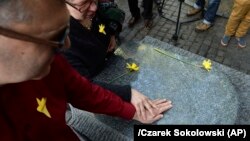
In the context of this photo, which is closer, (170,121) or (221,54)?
(170,121)

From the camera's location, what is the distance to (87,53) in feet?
7.79

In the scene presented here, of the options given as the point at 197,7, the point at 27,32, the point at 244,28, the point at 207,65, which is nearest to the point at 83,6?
the point at 207,65

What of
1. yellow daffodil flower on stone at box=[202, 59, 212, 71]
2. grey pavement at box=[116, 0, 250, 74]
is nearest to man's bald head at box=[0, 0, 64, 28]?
yellow daffodil flower on stone at box=[202, 59, 212, 71]

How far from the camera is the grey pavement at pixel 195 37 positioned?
4727 mm

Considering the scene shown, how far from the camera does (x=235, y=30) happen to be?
16.1 ft

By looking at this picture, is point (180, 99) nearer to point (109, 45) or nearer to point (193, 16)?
point (109, 45)

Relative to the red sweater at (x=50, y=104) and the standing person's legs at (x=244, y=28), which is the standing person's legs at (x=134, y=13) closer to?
the standing person's legs at (x=244, y=28)

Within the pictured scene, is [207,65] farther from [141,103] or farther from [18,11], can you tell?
[18,11]

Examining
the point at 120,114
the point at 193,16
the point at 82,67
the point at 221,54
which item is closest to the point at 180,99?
the point at 120,114

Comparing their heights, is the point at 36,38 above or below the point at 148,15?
above

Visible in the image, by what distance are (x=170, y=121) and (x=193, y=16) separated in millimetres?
3662

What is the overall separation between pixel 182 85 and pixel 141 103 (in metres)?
0.44

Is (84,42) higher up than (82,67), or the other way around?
(84,42)

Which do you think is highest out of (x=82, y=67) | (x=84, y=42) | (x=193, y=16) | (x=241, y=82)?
(x=84, y=42)
